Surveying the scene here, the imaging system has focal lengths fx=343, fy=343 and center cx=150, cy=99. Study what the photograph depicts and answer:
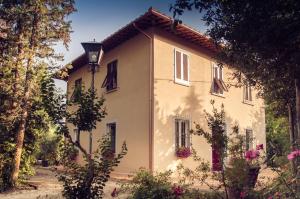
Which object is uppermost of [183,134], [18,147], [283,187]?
[183,134]

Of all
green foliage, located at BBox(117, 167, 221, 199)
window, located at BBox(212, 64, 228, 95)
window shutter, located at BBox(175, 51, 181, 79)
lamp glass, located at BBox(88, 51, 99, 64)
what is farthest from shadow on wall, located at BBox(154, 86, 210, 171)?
green foliage, located at BBox(117, 167, 221, 199)

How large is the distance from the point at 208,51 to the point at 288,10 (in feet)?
34.9

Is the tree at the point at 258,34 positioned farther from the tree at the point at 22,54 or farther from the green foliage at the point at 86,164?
the tree at the point at 22,54

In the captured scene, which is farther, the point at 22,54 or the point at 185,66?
the point at 185,66

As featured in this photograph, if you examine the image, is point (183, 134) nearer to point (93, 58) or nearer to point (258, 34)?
point (93, 58)

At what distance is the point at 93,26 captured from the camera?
27.9 feet

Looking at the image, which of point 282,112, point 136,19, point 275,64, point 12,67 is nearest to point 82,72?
point 136,19

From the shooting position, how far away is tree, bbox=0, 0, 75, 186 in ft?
35.4

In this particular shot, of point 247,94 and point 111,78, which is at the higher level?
point 111,78

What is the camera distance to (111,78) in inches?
649

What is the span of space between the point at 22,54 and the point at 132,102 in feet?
16.7

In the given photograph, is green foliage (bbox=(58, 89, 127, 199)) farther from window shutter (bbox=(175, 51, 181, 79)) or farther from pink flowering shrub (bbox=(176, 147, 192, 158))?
window shutter (bbox=(175, 51, 181, 79))

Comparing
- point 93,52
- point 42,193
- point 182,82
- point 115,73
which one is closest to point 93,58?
point 93,52

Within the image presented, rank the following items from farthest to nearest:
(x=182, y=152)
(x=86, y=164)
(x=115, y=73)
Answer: (x=115, y=73), (x=182, y=152), (x=86, y=164)
